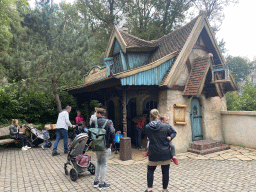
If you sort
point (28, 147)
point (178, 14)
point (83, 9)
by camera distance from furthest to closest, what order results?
1. point (83, 9)
2. point (178, 14)
3. point (28, 147)

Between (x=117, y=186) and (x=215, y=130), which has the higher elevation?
(x=215, y=130)

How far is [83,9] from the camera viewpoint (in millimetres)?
21531

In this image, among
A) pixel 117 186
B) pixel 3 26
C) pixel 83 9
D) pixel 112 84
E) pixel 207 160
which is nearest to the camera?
pixel 117 186

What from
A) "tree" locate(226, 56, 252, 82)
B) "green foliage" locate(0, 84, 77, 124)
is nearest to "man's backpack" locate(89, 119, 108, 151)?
"green foliage" locate(0, 84, 77, 124)

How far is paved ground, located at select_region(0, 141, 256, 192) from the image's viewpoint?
463 cm

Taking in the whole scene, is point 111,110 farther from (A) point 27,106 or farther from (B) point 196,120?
(A) point 27,106

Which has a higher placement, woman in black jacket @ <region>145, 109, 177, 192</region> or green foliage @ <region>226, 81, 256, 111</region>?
green foliage @ <region>226, 81, 256, 111</region>

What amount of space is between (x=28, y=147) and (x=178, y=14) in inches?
715

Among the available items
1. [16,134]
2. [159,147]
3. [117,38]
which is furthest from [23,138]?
[159,147]

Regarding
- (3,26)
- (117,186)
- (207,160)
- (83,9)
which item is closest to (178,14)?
(83,9)

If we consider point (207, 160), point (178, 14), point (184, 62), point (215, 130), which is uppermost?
point (178, 14)

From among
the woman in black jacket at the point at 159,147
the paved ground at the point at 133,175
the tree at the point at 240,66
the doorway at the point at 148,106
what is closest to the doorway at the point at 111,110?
the doorway at the point at 148,106

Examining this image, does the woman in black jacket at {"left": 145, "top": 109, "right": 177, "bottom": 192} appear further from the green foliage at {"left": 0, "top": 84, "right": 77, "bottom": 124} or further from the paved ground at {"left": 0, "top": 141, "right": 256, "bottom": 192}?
the green foliage at {"left": 0, "top": 84, "right": 77, "bottom": 124}

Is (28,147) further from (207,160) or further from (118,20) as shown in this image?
(118,20)
